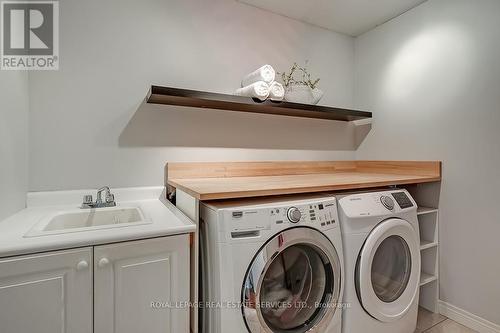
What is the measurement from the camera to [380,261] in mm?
1625

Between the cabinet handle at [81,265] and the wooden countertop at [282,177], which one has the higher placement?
the wooden countertop at [282,177]

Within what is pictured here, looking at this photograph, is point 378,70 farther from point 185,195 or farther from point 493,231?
point 185,195

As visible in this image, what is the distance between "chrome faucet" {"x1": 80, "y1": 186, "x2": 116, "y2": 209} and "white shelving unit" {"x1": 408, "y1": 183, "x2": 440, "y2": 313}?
6.95ft

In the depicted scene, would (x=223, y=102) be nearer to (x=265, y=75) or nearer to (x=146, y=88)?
(x=265, y=75)

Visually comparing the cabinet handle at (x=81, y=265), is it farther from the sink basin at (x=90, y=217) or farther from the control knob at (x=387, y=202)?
the control knob at (x=387, y=202)

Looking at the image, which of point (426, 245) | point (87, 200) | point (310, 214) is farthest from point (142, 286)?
point (426, 245)

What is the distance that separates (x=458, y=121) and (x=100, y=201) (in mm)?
2457

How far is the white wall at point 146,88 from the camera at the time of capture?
1549mm

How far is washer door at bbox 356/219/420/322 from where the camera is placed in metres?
1.44

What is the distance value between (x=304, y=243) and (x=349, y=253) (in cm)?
32

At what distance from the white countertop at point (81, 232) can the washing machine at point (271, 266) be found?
19 cm

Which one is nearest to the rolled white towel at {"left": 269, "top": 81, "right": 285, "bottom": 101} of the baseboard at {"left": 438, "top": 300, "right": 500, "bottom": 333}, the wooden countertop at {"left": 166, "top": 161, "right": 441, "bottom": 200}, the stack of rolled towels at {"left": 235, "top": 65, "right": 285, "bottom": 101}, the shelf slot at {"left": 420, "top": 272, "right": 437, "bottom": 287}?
the stack of rolled towels at {"left": 235, "top": 65, "right": 285, "bottom": 101}

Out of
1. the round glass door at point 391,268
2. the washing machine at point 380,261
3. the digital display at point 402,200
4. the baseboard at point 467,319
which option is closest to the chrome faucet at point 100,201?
the washing machine at point 380,261

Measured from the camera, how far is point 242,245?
1.15 metres
